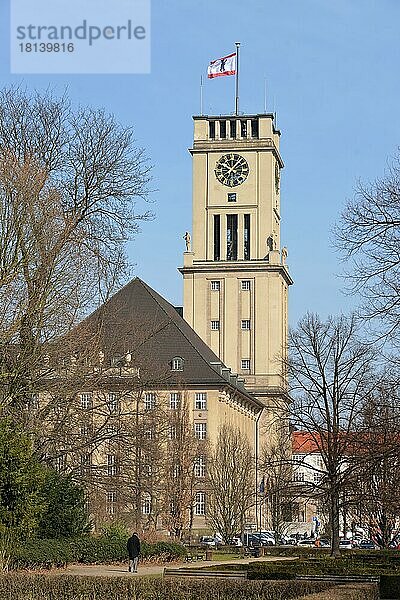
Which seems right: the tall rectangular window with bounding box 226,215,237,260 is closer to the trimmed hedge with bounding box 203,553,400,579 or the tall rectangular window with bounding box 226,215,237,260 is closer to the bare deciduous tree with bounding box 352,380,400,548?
the bare deciduous tree with bounding box 352,380,400,548

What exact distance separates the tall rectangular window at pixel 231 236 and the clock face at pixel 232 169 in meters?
3.55

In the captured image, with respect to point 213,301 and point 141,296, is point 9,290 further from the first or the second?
point 213,301

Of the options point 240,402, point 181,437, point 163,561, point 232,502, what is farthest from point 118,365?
point 240,402

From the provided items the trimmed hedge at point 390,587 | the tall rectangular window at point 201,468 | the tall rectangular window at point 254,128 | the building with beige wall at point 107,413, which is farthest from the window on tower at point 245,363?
the trimmed hedge at point 390,587

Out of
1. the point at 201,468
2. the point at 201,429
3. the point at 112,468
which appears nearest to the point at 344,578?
the point at 112,468

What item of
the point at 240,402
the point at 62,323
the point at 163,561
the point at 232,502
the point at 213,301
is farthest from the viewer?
the point at 213,301

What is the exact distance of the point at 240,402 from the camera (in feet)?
331

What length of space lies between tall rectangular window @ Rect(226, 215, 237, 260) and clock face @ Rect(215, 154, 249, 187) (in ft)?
11.6

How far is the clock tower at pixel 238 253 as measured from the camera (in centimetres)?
10994

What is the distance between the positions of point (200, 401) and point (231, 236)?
29025mm

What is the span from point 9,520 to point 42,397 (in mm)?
4536

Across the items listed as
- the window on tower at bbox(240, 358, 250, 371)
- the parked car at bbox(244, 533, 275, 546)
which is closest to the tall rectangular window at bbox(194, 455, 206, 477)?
the parked car at bbox(244, 533, 275, 546)

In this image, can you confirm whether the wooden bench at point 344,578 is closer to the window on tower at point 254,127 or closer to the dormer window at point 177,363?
the dormer window at point 177,363

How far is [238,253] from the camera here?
113 metres
